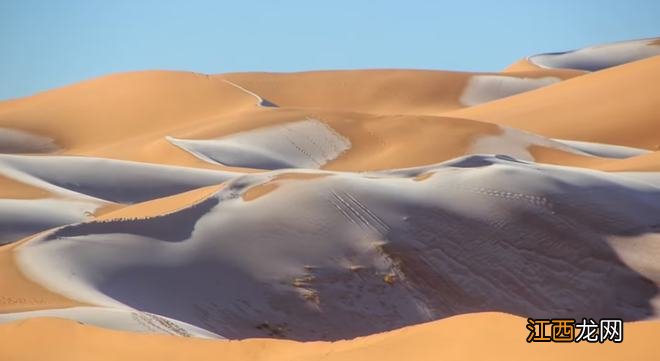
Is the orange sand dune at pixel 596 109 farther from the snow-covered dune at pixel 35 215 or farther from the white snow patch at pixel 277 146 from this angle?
the snow-covered dune at pixel 35 215

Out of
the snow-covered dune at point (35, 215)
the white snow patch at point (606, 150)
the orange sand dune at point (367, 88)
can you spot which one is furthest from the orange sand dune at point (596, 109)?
the snow-covered dune at point (35, 215)

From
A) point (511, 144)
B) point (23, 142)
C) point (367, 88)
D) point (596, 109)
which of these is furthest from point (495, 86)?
point (23, 142)

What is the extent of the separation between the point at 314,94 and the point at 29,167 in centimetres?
2597

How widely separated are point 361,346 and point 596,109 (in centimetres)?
3000

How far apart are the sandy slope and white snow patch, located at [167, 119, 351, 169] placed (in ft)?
62.6

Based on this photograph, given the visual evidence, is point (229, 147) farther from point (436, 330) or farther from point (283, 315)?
point (436, 330)

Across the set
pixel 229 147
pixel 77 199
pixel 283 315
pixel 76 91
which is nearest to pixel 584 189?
pixel 283 315

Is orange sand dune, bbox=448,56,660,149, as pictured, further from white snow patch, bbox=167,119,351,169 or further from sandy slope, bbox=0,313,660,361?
sandy slope, bbox=0,313,660,361

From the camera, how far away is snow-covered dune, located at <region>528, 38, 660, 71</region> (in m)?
60.2

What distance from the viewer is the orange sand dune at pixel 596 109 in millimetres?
33625

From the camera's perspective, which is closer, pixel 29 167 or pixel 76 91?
pixel 29 167

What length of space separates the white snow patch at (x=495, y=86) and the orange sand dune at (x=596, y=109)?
780cm

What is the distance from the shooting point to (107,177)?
21906mm

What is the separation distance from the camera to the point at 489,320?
6.59 m
